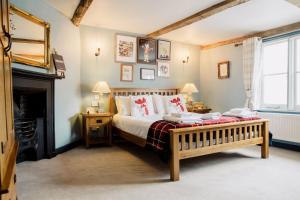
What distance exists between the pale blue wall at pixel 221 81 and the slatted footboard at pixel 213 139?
1667mm

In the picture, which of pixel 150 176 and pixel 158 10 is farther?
pixel 158 10

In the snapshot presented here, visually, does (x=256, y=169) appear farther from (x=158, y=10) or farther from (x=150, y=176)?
(x=158, y=10)

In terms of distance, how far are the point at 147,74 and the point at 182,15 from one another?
1.73 m

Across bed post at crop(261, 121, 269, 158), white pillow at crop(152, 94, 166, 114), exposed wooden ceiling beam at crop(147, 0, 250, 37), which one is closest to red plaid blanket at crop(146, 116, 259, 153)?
bed post at crop(261, 121, 269, 158)

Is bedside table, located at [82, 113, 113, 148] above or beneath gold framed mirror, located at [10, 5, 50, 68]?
beneath

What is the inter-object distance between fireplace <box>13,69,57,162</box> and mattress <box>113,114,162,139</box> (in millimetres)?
1136

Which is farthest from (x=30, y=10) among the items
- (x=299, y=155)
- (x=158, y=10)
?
(x=299, y=155)

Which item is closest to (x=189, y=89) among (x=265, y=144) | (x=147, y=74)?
(x=147, y=74)

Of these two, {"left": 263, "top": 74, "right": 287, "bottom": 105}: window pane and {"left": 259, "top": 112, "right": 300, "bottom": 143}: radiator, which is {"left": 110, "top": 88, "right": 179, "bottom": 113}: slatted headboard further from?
{"left": 259, "top": 112, "right": 300, "bottom": 143}: radiator

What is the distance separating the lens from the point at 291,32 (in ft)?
13.0

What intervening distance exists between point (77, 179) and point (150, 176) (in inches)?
34.4

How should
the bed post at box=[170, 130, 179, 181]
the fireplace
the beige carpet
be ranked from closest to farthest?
the beige carpet, the bed post at box=[170, 130, 179, 181], the fireplace

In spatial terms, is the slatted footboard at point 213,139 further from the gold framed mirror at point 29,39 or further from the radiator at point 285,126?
the gold framed mirror at point 29,39

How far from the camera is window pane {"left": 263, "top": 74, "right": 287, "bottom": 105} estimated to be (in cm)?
416
